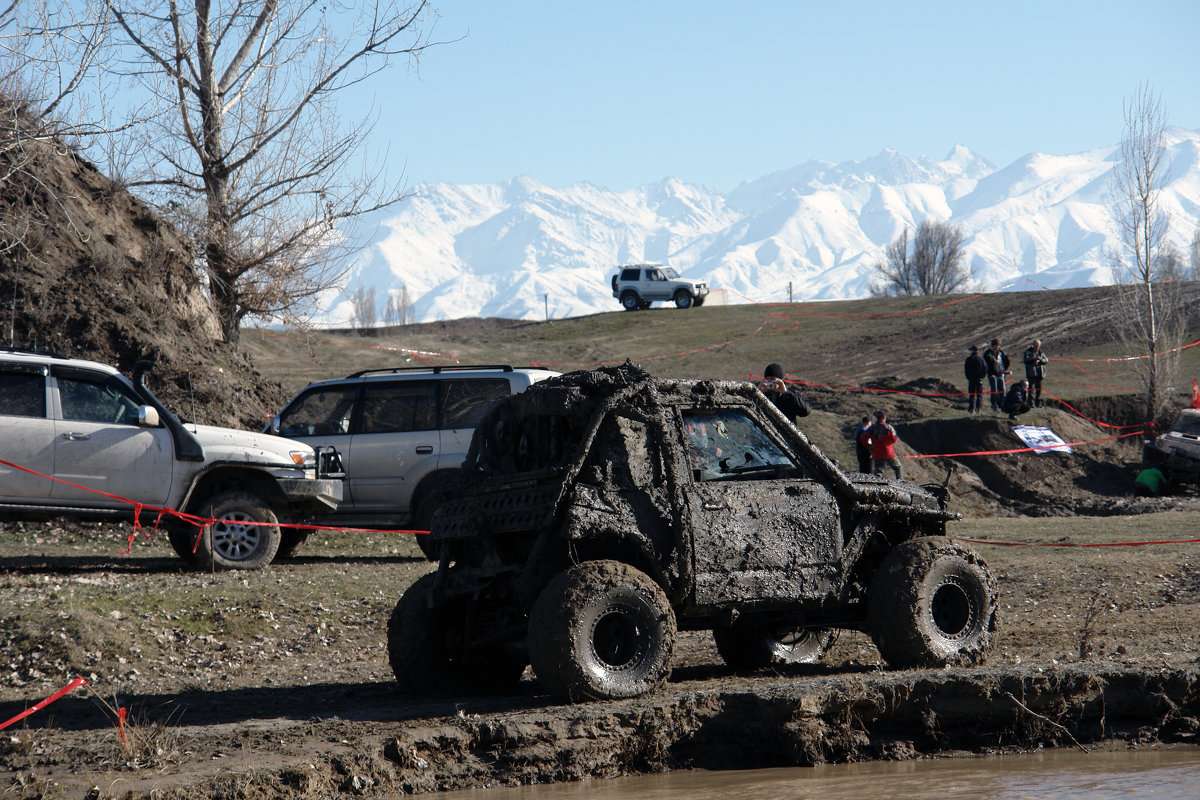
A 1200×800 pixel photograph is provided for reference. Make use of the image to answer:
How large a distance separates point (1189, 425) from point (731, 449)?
63.5 ft

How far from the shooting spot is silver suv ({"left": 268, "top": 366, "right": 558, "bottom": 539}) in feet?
45.1

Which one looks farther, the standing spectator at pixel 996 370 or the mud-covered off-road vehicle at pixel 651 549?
the standing spectator at pixel 996 370

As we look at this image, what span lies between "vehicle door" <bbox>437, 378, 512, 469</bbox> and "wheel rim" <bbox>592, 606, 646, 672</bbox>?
7130mm

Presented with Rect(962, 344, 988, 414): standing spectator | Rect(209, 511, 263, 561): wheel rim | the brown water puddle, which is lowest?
the brown water puddle

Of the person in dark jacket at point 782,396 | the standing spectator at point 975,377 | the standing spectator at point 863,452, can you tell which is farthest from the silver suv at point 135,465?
the standing spectator at point 975,377

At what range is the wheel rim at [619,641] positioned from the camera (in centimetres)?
673

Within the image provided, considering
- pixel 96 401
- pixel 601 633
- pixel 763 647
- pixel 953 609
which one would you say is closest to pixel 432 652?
pixel 601 633

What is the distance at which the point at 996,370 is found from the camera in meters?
28.0

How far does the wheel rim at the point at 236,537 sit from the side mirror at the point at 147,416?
1178 mm

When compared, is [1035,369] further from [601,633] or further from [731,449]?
[601,633]

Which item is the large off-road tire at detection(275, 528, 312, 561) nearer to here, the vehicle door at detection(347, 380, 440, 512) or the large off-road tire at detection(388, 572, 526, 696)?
the vehicle door at detection(347, 380, 440, 512)

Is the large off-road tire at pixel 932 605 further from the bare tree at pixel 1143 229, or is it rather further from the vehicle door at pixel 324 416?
the bare tree at pixel 1143 229

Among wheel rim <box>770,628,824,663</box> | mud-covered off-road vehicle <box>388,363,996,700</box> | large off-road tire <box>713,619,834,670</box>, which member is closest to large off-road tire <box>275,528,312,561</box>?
mud-covered off-road vehicle <box>388,363,996,700</box>

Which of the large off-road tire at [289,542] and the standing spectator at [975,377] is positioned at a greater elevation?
the standing spectator at [975,377]
